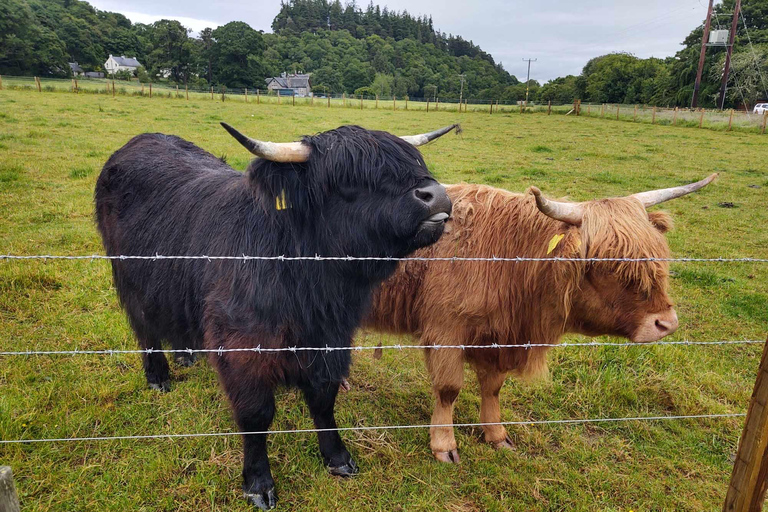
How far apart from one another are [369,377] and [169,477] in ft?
5.37

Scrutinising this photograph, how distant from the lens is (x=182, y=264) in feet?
8.77

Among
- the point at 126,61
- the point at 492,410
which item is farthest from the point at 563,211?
the point at 126,61

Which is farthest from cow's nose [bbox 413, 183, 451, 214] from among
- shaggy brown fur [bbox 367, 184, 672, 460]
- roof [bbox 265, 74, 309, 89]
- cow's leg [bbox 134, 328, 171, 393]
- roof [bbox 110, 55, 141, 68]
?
roof [bbox 110, 55, 141, 68]

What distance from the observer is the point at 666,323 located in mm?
2189

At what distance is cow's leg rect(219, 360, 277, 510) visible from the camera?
7.74 feet

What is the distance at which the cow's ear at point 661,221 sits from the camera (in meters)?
2.41

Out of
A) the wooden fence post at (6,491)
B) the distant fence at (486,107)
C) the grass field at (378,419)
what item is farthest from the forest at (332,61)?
the wooden fence post at (6,491)

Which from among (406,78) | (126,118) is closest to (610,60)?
(406,78)

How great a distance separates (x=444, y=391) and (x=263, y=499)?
1232 mm

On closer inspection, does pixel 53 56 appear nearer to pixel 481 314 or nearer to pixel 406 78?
pixel 406 78

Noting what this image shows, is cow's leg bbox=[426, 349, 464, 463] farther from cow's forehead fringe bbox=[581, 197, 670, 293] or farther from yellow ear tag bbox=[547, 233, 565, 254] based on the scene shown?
cow's forehead fringe bbox=[581, 197, 670, 293]

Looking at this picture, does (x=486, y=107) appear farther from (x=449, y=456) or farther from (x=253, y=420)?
(x=253, y=420)

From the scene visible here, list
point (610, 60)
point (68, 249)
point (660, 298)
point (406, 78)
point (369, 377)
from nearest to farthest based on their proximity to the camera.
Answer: point (660, 298) < point (369, 377) < point (68, 249) < point (610, 60) < point (406, 78)

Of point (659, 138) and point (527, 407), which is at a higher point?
point (659, 138)
